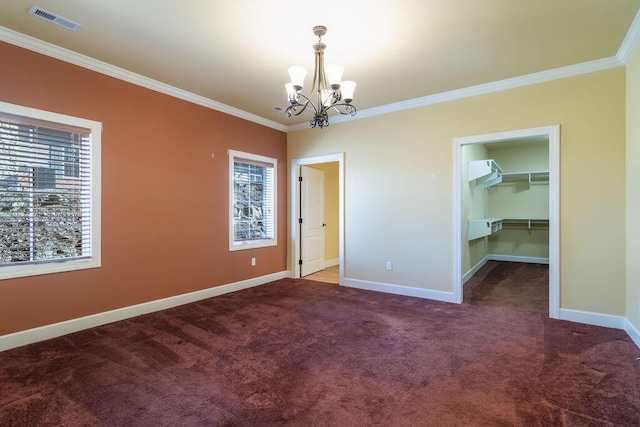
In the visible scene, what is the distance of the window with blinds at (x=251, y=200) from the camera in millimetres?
4863

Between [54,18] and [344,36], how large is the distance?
237 cm

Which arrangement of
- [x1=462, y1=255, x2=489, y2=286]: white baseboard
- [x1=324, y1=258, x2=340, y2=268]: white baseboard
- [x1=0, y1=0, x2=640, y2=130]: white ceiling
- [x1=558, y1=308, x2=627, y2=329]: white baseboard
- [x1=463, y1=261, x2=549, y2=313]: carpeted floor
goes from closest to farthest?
[x1=0, y1=0, x2=640, y2=130]: white ceiling → [x1=558, y1=308, x2=627, y2=329]: white baseboard → [x1=463, y1=261, x2=549, y2=313]: carpeted floor → [x1=462, y1=255, x2=489, y2=286]: white baseboard → [x1=324, y1=258, x2=340, y2=268]: white baseboard

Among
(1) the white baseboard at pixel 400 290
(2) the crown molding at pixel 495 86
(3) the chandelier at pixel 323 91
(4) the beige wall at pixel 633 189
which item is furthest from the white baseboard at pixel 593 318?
(3) the chandelier at pixel 323 91

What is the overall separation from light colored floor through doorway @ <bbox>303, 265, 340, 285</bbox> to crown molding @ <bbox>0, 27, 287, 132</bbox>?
305cm

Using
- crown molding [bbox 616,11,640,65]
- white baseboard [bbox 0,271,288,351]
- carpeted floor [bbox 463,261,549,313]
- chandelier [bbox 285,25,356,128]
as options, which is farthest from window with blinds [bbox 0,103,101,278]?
crown molding [bbox 616,11,640,65]

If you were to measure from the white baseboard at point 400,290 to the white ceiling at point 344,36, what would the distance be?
275cm

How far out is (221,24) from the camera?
260cm

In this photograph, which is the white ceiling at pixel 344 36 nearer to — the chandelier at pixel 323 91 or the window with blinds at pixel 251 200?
the chandelier at pixel 323 91

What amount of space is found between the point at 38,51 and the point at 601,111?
5573mm

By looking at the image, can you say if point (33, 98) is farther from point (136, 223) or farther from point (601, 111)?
point (601, 111)

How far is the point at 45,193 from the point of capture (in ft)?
9.82

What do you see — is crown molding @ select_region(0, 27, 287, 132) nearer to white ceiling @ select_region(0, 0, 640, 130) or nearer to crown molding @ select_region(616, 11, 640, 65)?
white ceiling @ select_region(0, 0, 640, 130)

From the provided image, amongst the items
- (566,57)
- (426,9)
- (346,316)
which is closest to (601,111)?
(566,57)

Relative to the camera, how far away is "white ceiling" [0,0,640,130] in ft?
7.87
